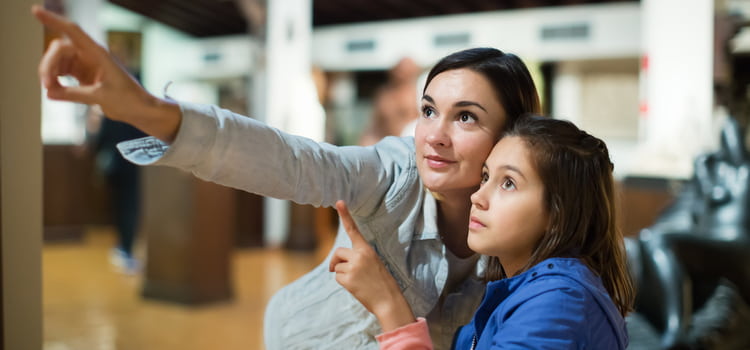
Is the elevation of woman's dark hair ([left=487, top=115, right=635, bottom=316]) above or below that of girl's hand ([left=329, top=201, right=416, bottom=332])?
above

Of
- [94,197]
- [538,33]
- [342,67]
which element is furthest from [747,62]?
[94,197]

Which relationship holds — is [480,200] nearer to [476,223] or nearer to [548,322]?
[476,223]

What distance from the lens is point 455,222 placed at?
1.28m

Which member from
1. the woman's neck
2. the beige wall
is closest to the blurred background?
the beige wall

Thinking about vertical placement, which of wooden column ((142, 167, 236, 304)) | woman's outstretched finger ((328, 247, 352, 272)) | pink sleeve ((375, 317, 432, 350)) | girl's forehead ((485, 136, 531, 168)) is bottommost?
wooden column ((142, 167, 236, 304))

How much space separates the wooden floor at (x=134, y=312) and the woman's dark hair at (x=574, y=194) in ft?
7.21

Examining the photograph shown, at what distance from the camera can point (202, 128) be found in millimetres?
893

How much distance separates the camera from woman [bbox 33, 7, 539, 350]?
83 cm

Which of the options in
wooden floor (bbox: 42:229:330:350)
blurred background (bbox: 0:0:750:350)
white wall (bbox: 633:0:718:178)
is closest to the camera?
blurred background (bbox: 0:0:750:350)

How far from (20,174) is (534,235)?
95 cm

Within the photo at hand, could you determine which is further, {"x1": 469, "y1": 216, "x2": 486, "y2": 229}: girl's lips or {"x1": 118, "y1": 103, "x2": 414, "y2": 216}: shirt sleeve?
{"x1": 469, "y1": 216, "x2": 486, "y2": 229}: girl's lips

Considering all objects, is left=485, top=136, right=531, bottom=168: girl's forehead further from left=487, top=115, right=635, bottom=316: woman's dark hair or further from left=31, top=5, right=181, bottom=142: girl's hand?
left=31, top=5, right=181, bottom=142: girl's hand

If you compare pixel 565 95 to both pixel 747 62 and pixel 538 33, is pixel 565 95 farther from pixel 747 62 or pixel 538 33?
pixel 747 62

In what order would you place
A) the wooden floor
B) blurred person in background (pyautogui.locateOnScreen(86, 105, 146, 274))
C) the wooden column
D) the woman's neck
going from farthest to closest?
blurred person in background (pyautogui.locateOnScreen(86, 105, 146, 274)), the wooden column, the wooden floor, the woman's neck
